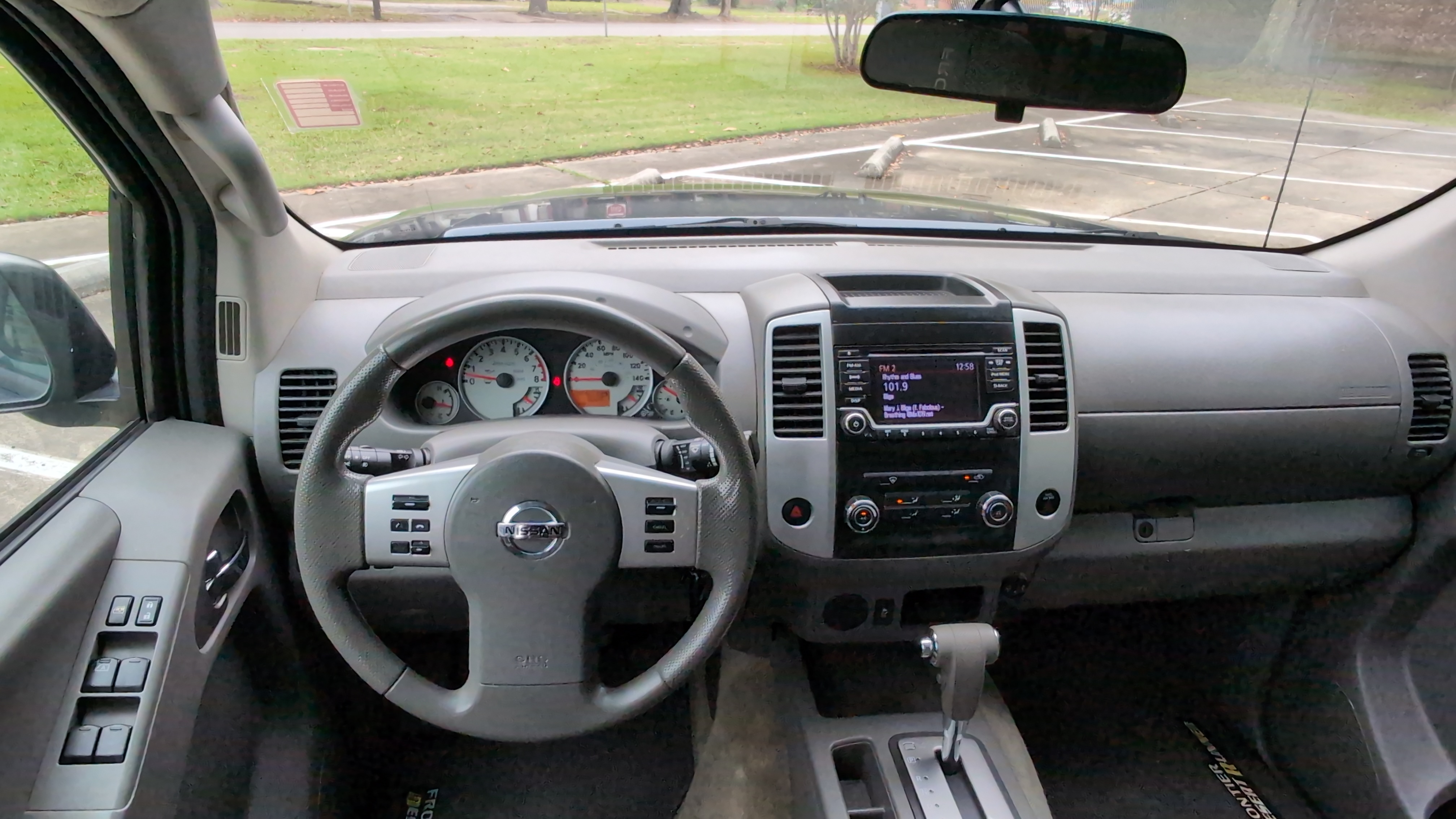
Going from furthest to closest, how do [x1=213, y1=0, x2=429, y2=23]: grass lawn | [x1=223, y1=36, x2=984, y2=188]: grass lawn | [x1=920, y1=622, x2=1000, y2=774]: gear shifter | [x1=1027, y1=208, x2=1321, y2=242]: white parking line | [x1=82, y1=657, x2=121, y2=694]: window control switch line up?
[x1=1027, y1=208, x2=1321, y2=242]: white parking line, [x1=223, y1=36, x2=984, y2=188]: grass lawn, [x1=213, y1=0, x2=429, y2=23]: grass lawn, [x1=920, y1=622, x2=1000, y2=774]: gear shifter, [x1=82, y1=657, x2=121, y2=694]: window control switch

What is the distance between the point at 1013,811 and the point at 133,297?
2.29 m

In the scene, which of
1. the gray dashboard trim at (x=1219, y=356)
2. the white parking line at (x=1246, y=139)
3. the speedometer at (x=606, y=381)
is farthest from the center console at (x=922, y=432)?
the white parking line at (x=1246, y=139)

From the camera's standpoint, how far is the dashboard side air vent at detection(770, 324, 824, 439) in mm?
1942

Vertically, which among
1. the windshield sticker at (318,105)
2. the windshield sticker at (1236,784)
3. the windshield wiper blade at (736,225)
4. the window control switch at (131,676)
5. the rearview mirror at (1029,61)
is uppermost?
the rearview mirror at (1029,61)

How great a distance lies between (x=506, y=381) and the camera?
1.98 metres

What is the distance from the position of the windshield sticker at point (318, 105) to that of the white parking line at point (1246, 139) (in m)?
2.28

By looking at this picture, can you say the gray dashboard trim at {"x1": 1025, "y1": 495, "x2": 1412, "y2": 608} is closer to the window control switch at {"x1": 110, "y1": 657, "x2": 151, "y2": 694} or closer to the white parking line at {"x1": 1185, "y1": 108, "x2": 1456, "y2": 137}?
the white parking line at {"x1": 1185, "y1": 108, "x2": 1456, "y2": 137}

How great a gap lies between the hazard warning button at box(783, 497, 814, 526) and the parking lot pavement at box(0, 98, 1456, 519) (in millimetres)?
1096

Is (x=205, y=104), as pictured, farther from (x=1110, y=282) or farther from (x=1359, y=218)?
(x=1359, y=218)

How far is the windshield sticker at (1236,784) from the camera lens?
2539 millimetres

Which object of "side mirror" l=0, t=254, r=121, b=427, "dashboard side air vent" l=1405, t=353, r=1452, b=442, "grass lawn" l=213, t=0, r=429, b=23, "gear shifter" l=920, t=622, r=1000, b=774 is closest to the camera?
"side mirror" l=0, t=254, r=121, b=427

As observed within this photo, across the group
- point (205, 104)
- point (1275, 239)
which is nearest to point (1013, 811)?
point (1275, 239)

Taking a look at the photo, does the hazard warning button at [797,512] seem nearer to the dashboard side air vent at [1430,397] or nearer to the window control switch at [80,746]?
the window control switch at [80,746]

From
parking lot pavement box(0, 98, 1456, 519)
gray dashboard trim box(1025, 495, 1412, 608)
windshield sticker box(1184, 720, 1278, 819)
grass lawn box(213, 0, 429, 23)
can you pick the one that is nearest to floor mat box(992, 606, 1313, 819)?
windshield sticker box(1184, 720, 1278, 819)
